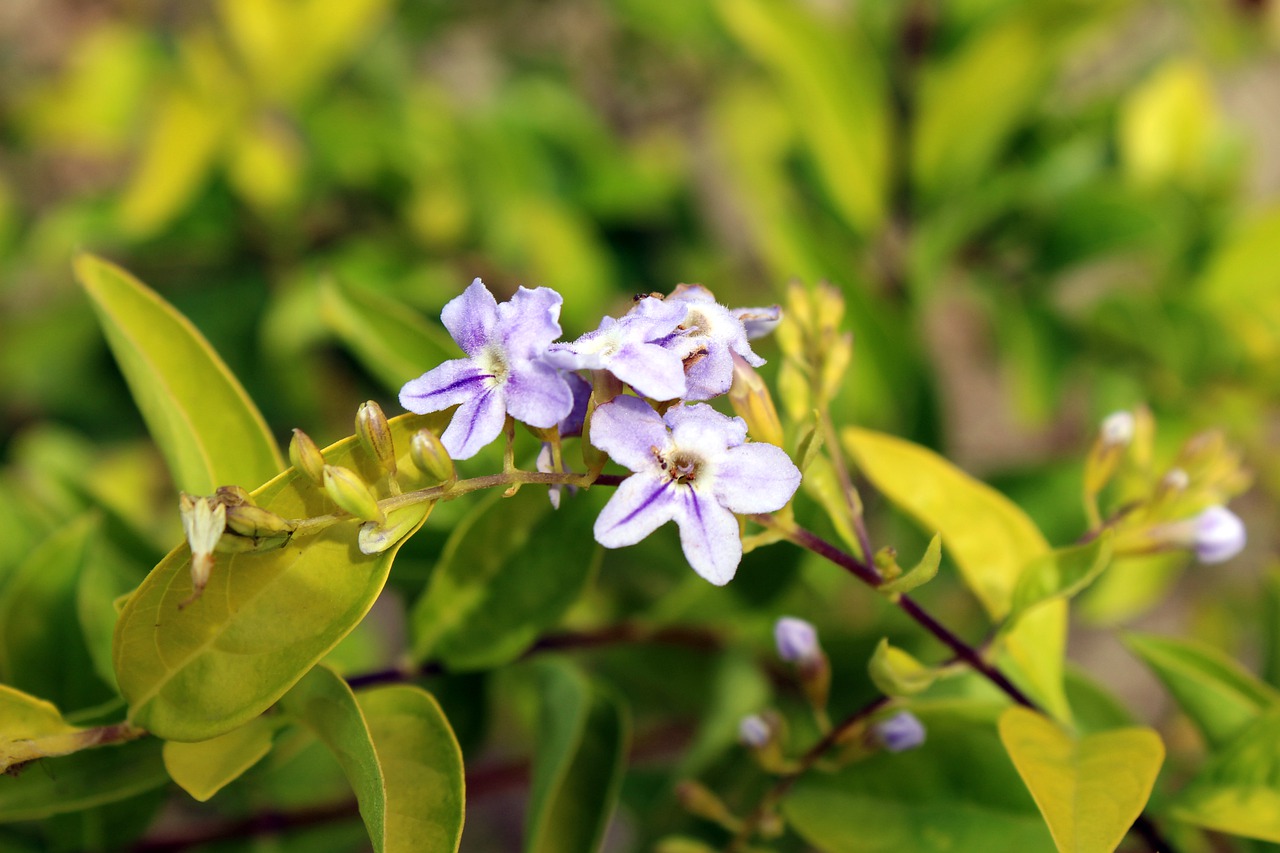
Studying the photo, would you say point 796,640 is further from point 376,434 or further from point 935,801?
point 376,434

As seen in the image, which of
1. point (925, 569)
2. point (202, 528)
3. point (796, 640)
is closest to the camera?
point (202, 528)

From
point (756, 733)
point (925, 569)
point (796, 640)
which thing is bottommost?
point (756, 733)

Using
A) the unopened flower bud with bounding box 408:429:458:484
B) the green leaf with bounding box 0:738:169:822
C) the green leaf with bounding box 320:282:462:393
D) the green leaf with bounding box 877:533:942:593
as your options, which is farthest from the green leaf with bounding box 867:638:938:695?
the green leaf with bounding box 0:738:169:822

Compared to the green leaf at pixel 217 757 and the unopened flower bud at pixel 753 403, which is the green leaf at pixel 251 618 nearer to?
the green leaf at pixel 217 757

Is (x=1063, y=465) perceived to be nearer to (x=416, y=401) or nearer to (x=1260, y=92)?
(x=416, y=401)

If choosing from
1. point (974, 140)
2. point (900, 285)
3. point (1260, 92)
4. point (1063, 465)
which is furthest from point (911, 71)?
point (1260, 92)

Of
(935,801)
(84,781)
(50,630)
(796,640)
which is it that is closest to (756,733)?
(796,640)
